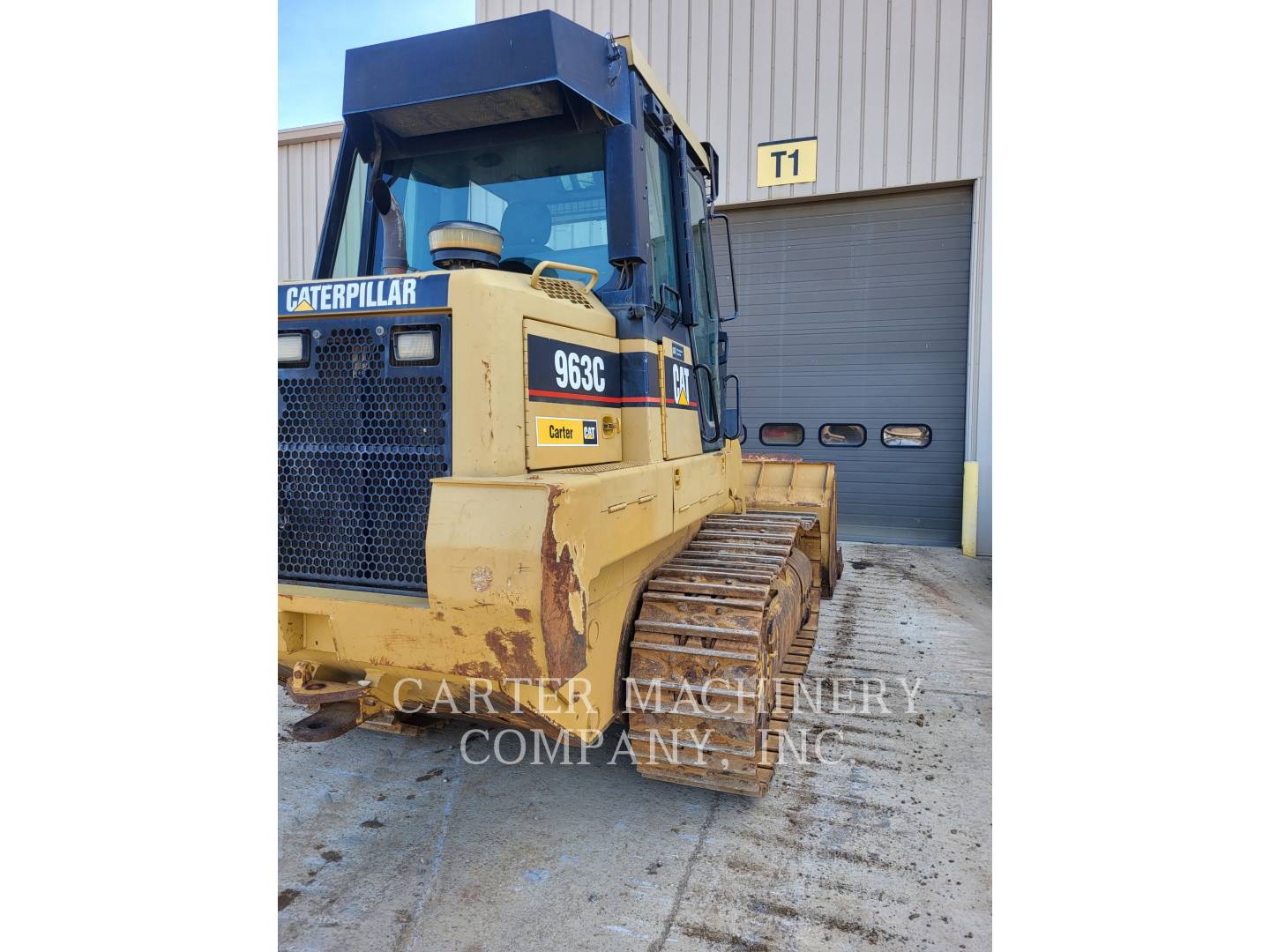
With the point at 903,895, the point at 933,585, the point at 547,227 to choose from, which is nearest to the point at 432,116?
the point at 547,227

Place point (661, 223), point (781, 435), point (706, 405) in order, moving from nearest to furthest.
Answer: point (661, 223) → point (706, 405) → point (781, 435)

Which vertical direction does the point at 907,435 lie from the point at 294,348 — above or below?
below

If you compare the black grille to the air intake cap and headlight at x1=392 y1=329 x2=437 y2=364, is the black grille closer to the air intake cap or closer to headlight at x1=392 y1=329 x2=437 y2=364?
headlight at x1=392 y1=329 x2=437 y2=364

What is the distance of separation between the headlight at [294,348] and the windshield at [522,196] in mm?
930

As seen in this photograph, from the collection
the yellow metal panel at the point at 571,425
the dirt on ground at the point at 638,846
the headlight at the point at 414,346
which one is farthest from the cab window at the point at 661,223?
the dirt on ground at the point at 638,846

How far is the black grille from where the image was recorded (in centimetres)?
238

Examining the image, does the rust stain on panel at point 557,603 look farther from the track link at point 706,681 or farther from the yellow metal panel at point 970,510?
the yellow metal panel at point 970,510

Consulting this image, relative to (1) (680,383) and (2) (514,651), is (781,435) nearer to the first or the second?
(1) (680,383)

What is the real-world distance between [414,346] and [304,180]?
431 inches

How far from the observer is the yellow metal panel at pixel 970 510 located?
8.86 m

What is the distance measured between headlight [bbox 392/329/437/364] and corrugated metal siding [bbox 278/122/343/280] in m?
10.2

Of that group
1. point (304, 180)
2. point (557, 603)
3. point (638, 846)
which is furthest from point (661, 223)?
point (304, 180)

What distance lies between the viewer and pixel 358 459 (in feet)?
8.12

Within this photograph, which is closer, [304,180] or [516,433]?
[516,433]
